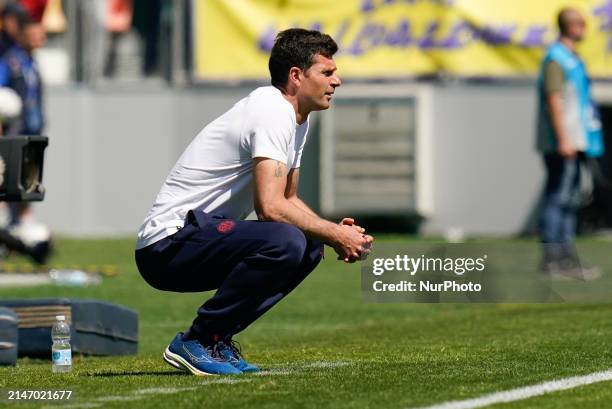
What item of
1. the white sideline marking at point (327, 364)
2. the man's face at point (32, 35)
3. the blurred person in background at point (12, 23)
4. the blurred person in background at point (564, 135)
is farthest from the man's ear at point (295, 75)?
the blurred person in background at point (12, 23)

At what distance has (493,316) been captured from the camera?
11.9 m

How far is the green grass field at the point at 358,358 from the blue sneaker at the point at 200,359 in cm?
11

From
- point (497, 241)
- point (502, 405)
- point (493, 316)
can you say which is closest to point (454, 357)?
point (502, 405)

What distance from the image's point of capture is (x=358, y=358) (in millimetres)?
8586

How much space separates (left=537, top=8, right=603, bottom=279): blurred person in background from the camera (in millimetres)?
14547

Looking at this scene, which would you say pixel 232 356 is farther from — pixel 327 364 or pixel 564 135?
pixel 564 135

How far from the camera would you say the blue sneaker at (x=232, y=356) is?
7.89 metres

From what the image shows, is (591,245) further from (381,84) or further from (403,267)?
(403,267)

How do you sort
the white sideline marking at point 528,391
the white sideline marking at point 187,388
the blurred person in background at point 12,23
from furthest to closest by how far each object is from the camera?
the blurred person in background at point 12,23
the white sideline marking at point 187,388
the white sideline marking at point 528,391

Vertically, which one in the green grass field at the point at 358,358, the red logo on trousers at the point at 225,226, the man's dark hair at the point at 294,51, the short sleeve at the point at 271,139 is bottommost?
the green grass field at the point at 358,358

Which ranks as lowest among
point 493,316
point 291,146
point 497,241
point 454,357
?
point 497,241

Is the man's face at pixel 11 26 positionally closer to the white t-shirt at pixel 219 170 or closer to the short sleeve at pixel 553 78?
the short sleeve at pixel 553 78

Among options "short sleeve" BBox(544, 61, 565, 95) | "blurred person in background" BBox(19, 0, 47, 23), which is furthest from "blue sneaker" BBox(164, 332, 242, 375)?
"blurred person in background" BBox(19, 0, 47, 23)

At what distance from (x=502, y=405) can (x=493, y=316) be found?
5261 mm
